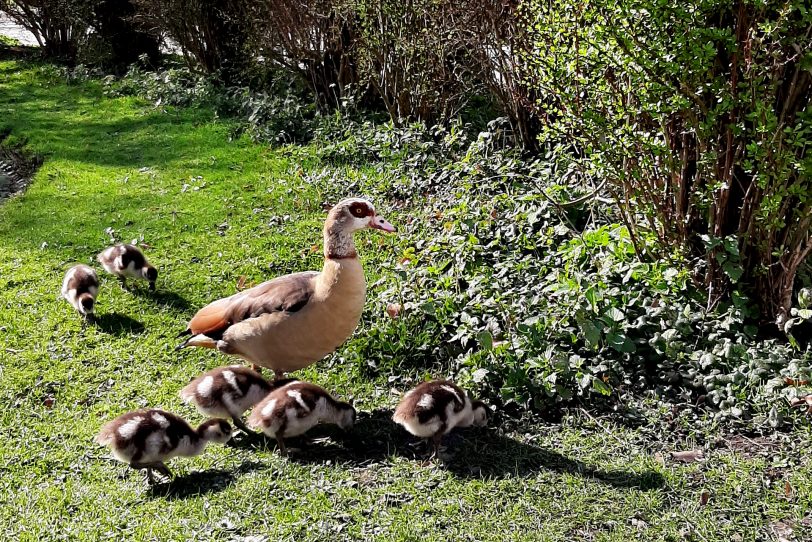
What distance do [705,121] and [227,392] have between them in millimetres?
3268

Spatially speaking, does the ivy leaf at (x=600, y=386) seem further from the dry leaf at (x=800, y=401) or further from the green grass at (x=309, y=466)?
the dry leaf at (x=800, y=401)

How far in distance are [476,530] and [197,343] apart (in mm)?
2493

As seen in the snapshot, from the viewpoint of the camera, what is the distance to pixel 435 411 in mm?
4371

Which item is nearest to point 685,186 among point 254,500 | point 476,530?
point 476,530

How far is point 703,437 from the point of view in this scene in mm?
4484

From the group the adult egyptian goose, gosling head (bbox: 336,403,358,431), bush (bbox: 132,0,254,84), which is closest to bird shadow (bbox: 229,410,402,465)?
gosling head (bbox: 336,403,358,431)

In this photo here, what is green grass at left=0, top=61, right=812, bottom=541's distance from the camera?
13.0 ft

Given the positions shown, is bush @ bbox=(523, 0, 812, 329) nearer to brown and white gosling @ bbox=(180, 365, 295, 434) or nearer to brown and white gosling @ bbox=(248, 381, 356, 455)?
brown and white gosling @ bbox=(248, 381, 356, 455)

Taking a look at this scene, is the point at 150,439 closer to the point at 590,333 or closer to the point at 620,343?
the point at 590,333

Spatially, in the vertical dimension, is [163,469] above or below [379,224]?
below

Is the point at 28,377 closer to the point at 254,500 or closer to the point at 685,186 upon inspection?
the point at 254,500

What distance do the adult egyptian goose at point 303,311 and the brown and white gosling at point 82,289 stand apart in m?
1.52

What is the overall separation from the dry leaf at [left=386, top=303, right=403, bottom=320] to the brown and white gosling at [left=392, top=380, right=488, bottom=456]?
1283 millimetres

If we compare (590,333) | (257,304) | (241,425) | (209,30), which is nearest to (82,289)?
(257,304)
